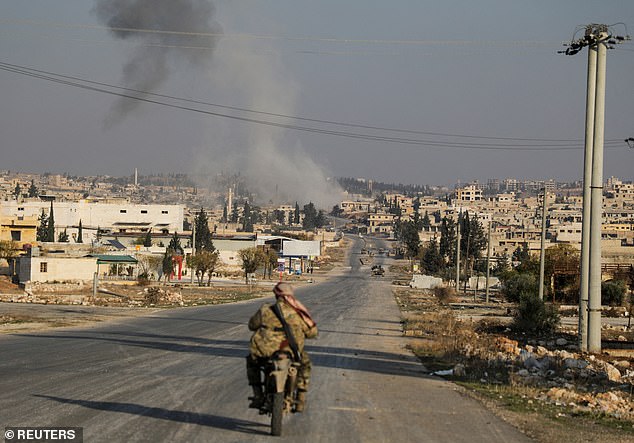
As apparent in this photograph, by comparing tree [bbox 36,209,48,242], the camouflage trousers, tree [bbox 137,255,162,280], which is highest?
tree [bbox 36,209,48,242]

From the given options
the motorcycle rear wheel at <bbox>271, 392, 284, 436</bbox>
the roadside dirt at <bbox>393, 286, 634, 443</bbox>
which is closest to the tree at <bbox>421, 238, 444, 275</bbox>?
the roadside dirt at <bbox>393, 286, 634, 443</bbox>

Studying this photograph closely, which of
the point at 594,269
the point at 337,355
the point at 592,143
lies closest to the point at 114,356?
the point at 337,355

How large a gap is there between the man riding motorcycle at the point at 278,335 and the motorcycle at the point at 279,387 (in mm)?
76

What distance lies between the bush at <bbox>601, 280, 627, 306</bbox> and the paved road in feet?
124

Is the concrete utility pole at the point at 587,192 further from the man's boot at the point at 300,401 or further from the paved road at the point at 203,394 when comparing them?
the man's boot at the point at 300,401

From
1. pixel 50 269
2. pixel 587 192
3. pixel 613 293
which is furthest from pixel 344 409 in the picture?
pixel 50 269

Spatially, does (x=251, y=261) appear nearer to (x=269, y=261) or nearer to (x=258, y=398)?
(x=269, y=261)

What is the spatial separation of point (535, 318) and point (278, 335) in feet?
84.8

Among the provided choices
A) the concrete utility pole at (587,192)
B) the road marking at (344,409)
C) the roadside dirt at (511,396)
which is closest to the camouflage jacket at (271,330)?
the road marking at (344,409)

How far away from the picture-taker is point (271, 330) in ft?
31.6

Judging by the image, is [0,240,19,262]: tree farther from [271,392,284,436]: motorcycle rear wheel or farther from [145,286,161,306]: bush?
[271,392,284,436]: motorcycle rear wheel

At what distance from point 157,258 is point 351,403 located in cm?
7734

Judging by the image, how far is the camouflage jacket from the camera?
957cm

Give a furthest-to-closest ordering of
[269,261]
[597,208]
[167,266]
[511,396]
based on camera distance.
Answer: [269,261], [167,266], [597,208], [511,396]
